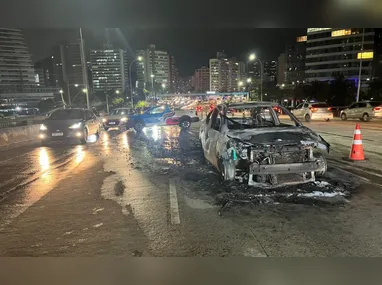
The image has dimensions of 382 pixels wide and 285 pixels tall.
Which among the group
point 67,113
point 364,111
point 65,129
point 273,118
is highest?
point 273,118

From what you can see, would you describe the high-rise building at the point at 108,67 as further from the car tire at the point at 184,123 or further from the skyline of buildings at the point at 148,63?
the car tire at the point at 184,123

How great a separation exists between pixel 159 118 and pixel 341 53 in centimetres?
11194

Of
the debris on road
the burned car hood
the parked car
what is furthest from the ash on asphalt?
the parked car

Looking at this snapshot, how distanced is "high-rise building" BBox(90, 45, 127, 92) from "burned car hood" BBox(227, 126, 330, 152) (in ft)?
349

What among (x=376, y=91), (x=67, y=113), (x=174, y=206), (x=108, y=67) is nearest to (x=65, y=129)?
(x=67, y=113)

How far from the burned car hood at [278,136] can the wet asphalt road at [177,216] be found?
0.95 meters

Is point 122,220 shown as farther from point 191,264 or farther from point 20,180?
point 20,180

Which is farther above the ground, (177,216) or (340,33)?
(340,33)

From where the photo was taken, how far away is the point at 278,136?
6391 millimetres

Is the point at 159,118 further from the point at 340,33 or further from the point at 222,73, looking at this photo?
the point at 222,73

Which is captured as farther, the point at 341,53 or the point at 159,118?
the point at 341,53
